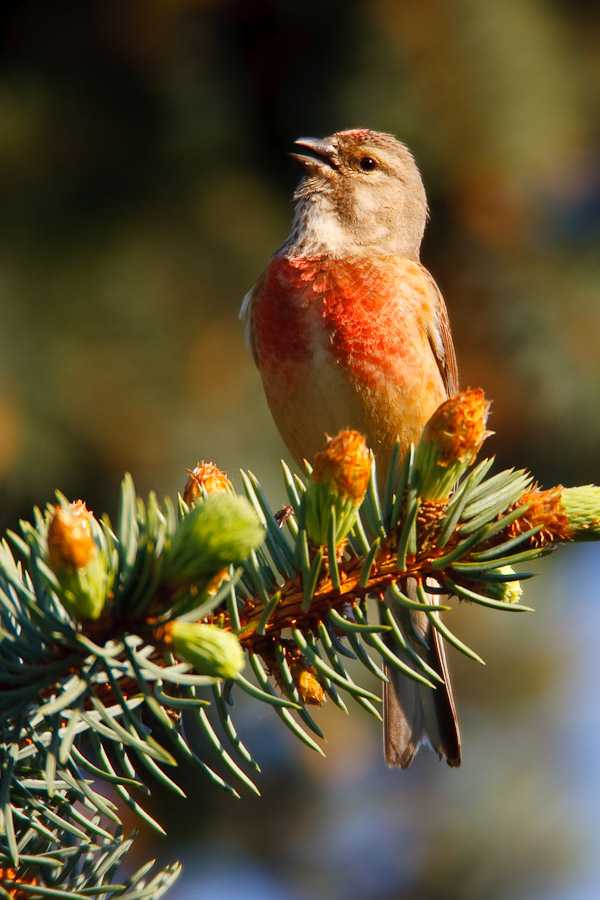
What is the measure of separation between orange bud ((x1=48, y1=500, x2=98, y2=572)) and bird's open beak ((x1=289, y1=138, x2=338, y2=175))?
296 centimetres

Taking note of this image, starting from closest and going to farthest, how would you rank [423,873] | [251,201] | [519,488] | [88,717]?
[88,717] < [519,488] < [423,873] < [251,201]

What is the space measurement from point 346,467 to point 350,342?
1930 mm

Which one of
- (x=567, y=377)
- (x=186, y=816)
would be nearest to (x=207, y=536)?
(x=186, y=816)

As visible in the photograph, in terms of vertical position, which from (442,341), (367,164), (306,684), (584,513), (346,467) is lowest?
(442,341)

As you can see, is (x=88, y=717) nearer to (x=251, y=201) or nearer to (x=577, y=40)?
(x=251, y=201)

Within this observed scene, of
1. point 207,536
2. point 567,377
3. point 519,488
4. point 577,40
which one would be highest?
point 577,40

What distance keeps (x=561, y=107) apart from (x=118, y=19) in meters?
1.82

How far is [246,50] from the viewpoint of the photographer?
4.13 m

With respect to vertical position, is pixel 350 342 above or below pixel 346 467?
below

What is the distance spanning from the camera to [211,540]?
1208 mm

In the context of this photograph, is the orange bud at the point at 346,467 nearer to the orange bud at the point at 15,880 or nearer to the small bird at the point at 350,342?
the orange bud at the point at 15,880

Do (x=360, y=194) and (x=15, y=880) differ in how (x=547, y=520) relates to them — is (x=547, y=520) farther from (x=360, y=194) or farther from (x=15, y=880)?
(x=360, y=194)

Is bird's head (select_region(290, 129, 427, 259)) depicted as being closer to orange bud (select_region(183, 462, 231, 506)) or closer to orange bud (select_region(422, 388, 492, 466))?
orange bud (select_region(183, 462, 231, 506))

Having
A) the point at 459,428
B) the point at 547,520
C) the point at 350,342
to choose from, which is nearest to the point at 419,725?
the point at 350,342
